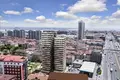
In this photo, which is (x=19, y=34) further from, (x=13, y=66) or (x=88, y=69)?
(x=13, y=66)

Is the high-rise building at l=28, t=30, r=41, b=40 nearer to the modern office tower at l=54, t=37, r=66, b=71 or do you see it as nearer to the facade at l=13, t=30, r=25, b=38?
the facade at l=13, t=30, r=25, b=38

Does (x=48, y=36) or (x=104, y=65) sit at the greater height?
(x=48, y=36)

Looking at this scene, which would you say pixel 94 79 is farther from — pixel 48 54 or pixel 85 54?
pixel 85 54

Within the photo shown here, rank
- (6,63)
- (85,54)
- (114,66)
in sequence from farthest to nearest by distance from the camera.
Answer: (85,54), (114,66), (6,63)

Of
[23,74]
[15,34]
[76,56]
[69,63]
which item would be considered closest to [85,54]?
[76,56]

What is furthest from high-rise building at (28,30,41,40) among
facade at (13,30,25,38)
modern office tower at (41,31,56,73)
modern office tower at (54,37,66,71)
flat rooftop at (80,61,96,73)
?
modern office tower at (54,37,66,71)

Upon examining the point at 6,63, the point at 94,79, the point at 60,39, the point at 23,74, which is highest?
the point at 60,39

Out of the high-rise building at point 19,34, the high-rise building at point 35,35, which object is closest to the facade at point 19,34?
the high-rise building at point 19,34
